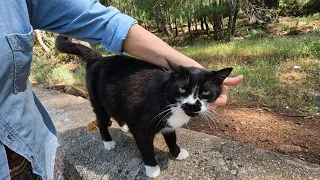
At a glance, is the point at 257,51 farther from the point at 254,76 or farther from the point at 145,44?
the point at 145,44

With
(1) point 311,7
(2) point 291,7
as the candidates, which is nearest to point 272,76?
(1) point 311,7

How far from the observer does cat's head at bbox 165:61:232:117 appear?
6.52 feet

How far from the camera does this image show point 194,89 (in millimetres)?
2025

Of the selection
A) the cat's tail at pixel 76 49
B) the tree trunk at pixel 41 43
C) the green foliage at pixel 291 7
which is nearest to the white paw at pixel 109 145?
the cat's tail at pixel 76 49

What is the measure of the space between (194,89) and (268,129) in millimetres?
1337

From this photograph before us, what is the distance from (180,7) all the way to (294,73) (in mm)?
11477

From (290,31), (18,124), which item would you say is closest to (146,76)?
(18,124)

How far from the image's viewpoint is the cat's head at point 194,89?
1.99m

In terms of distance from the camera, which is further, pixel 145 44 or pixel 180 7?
pixel 180 7

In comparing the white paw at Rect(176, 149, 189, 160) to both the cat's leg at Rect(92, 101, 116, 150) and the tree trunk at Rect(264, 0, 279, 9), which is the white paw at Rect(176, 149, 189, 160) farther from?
the tree trunk at Rect(264, 0, 279, 9)

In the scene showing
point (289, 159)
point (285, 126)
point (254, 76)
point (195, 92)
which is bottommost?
point (254, 76)

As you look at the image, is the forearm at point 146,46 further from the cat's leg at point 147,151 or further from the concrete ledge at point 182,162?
the concrete ledge at point 182,162

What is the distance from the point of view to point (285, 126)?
3.04 meters

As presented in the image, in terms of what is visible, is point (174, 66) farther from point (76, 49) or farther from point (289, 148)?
point (289, 148)
